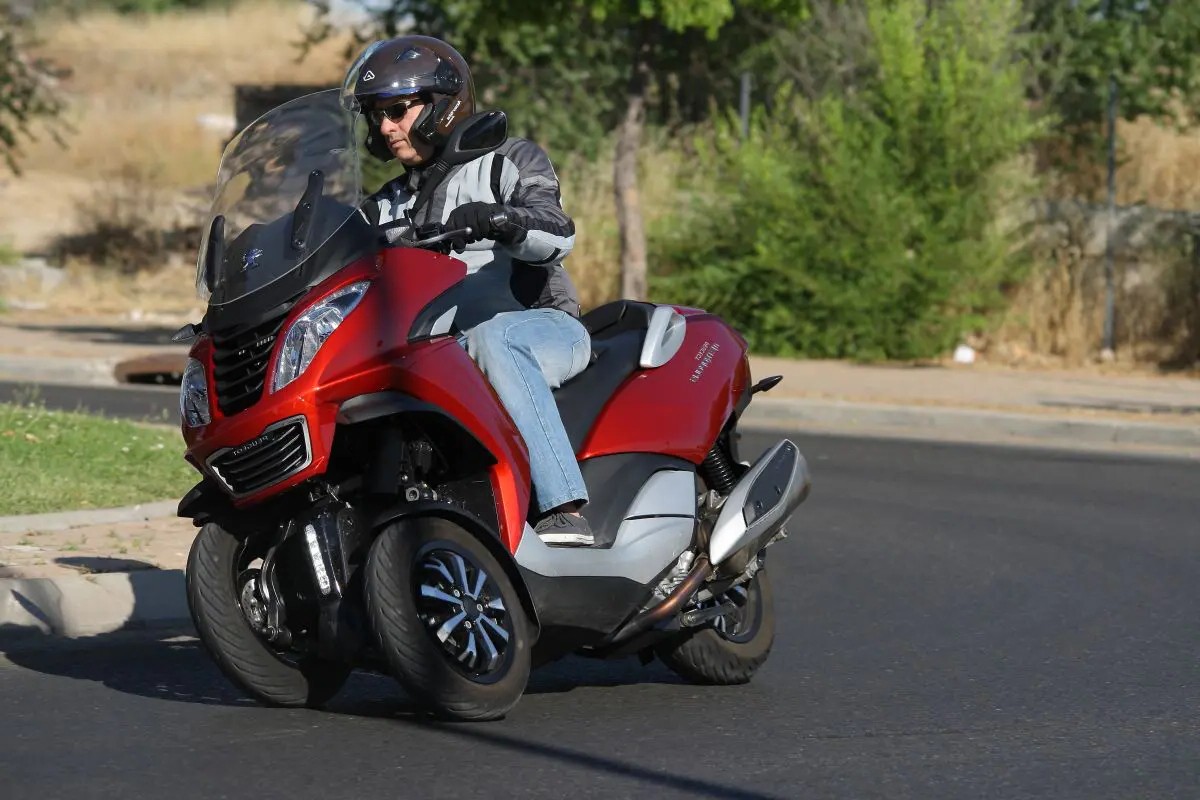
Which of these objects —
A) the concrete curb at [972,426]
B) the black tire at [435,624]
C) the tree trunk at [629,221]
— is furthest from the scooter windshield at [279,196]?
the tree trunk at [629,221]

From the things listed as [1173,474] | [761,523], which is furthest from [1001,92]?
[761,523]

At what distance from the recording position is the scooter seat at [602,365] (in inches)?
231

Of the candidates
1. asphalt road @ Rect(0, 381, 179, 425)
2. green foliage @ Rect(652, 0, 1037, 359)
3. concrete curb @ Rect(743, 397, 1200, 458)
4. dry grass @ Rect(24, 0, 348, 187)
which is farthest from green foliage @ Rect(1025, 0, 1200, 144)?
dry grass @ Rect(24, 0, 348, 187)

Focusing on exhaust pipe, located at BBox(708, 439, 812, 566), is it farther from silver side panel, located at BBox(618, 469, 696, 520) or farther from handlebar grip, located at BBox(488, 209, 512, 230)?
handlebar grip, located at BBox(488, 209, 512, 230)

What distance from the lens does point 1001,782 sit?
507cm

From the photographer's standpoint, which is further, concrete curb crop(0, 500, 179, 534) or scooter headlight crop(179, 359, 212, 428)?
concrete curb crop(0, 500, 179, 534)

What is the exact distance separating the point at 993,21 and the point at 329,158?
16.2 meters

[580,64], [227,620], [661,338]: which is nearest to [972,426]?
[661,338]

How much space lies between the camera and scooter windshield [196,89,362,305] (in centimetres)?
532

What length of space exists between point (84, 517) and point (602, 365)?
3670 millimetres

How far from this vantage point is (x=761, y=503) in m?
6.17

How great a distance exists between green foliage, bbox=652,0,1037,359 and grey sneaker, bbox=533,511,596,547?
14.7m

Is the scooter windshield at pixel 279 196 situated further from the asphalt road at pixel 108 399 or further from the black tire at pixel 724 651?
the asphalt road at pixel 108 399

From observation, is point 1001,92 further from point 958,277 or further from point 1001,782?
point 1001,782
